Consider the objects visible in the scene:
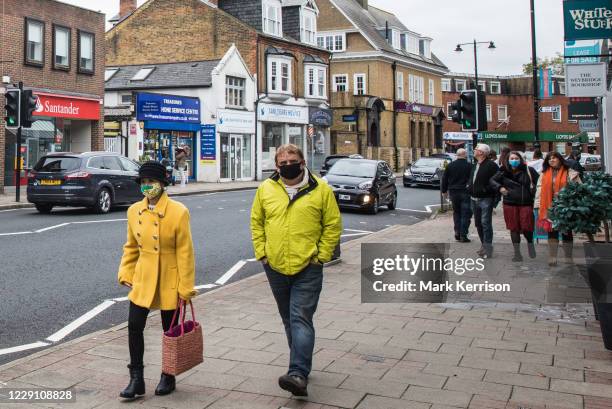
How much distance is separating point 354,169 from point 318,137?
87.8 ft

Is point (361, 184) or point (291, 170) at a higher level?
point (361, 184)

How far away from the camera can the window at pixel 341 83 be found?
55094 millimetres

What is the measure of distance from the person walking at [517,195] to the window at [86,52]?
2386 cm

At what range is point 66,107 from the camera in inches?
1160

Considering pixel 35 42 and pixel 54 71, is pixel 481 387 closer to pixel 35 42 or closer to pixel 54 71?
pixel 35 42

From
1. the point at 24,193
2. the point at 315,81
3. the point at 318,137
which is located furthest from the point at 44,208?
the point at 318,137

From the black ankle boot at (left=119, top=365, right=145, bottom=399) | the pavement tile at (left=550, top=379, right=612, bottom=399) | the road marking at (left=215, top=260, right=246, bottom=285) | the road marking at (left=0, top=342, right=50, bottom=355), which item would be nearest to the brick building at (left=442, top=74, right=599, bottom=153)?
the road marking at (left=215, top=260, right=246, bottom=285)

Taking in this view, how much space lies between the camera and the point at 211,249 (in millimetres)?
12719

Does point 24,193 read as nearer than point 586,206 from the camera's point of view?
No

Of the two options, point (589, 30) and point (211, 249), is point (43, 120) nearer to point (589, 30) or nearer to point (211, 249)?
point (211, 249)

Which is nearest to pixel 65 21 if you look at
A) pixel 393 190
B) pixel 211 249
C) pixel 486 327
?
pixel 393 190

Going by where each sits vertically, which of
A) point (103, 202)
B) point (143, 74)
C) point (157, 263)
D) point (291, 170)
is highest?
point (143, 74)

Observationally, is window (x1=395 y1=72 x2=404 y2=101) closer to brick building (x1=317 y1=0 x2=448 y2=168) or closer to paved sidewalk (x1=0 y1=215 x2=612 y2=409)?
brick building (x1=317 y1=0 x2=448 y2=168)

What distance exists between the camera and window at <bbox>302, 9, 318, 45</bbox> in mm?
46222
